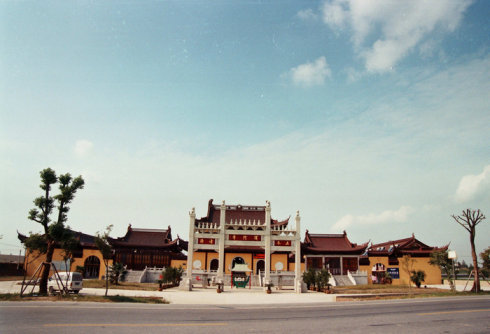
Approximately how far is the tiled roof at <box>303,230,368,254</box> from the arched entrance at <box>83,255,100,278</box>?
2695cm

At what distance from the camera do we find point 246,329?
9578 millimetres

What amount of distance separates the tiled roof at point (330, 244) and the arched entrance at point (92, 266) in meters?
26.9

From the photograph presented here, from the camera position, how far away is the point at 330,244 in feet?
148

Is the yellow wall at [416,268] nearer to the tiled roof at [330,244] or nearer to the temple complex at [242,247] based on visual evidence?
the tiled roof at [330,244]

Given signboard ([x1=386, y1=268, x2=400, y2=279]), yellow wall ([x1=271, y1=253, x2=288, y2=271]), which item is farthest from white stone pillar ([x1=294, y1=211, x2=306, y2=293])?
signboard ([x1=386, y1=268, x2=400, y2=279])

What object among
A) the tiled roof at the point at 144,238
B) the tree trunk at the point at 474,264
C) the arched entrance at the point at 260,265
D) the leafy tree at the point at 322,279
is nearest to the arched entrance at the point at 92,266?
the tiled roof at the point at 144,238

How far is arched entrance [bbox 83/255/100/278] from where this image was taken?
41.7 m

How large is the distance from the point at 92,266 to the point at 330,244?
31.6 metres

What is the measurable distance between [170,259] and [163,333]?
35.6 m

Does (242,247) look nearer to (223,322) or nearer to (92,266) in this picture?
(92,266)

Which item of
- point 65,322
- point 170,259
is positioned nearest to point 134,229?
point 170,259

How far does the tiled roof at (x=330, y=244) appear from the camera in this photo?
4312 centimetres

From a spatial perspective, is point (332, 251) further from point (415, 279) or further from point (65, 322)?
point (65, 322)

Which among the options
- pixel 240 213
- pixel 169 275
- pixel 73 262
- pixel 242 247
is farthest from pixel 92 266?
pixel 240 213
